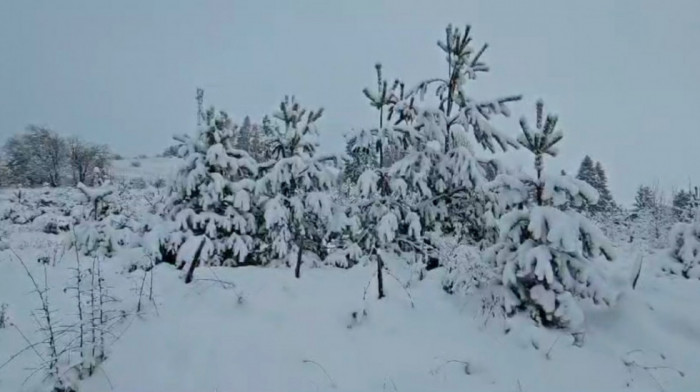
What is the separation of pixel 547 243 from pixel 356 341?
2.64 meters

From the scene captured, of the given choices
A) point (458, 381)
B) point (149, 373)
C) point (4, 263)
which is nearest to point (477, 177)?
point (458, 381)

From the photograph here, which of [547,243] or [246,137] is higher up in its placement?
[246,137]

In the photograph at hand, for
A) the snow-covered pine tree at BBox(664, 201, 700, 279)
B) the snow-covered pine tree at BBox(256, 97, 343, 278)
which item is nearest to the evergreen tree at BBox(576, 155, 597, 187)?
the snow-covered pine tree at BBox(664, 201, 700, 279)

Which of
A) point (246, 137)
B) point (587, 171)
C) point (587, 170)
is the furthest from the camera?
point (246, 137)

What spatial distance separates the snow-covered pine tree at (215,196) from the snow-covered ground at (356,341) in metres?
1.32

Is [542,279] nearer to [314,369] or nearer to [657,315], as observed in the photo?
[657,315]

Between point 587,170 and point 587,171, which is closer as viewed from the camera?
point 587,171

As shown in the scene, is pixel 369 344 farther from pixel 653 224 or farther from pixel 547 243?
pixel 653 224

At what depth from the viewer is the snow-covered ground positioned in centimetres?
467

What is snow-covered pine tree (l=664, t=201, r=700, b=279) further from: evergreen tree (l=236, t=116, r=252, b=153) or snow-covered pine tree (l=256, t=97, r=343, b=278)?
evergreen tree (l=236, t=116, r=252, b=153)

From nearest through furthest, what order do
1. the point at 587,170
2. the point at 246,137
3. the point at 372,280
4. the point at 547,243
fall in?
the point at 547,243
the point at 372,280
the point at 587,170
the point at 246,137

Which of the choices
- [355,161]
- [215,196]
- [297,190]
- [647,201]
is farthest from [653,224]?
[215,196]

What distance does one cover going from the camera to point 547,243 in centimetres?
530

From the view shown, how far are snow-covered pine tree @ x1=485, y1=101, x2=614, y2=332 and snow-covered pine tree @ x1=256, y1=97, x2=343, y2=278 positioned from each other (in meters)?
3.07
